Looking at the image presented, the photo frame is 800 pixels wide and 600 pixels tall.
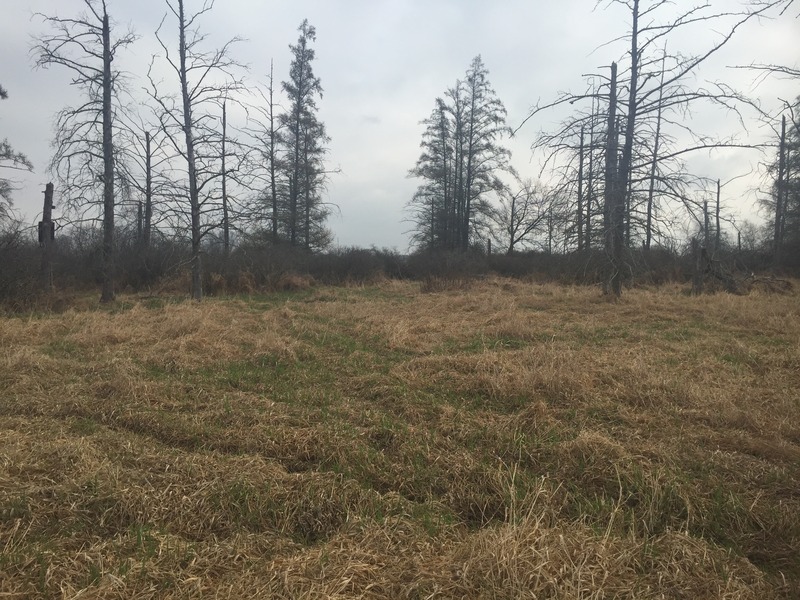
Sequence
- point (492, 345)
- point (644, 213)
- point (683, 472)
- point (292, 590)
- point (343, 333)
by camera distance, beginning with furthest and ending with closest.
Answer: point (644, 213)
point (343, 333)
point (492, 345)
point (683, 472)
point (292, 590)

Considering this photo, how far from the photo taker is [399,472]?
11.3 ft

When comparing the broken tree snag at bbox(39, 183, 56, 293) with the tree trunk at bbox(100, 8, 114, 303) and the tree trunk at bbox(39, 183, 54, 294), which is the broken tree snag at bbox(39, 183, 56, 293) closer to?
the tree trunk at bbox(39, 183, 54, 294)

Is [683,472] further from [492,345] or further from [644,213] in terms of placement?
[644,213]

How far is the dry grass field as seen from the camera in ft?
7.48

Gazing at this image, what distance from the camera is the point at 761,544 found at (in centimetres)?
272

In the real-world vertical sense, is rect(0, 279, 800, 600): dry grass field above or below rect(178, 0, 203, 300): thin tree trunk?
below

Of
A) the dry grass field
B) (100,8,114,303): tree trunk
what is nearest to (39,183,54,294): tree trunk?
(100,8,114,303): tree trunk

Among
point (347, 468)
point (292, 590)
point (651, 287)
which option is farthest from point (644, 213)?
point (292, 590)

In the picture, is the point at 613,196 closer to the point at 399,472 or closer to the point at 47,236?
the point at 399,472

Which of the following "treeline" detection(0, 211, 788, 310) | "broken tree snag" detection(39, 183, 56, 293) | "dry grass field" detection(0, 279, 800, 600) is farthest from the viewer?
"broken tree snag" detection(39, 183, 56, 293)

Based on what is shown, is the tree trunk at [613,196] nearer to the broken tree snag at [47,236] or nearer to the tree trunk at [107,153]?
the tree trunk at [107,153]

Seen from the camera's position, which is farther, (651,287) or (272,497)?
(651,287)

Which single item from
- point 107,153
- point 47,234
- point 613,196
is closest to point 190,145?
point 107,153

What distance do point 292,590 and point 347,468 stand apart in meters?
1.33
